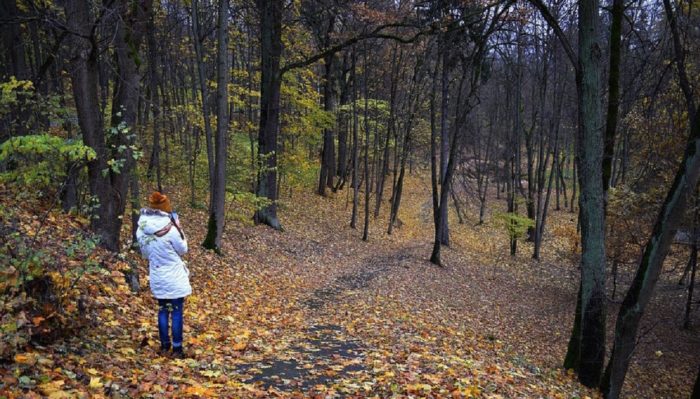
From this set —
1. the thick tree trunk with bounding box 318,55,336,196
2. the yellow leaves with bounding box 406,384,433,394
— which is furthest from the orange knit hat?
the thick tree trunk with bounding box 318,55,336,196

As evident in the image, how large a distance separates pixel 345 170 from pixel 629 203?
19.2 m

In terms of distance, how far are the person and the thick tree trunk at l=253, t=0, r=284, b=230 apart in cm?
957

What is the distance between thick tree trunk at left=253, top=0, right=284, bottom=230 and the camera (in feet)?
50.1

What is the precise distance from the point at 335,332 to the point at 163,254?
12.4 ft

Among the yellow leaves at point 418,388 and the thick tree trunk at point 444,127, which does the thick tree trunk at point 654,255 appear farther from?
the thick tree trunk at point 444,127

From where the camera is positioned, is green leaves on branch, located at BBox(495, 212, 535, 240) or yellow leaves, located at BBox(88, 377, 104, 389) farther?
green leaves on branch, located at BBox(495, 212, 535, 240)

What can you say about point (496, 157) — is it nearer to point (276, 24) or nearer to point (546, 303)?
point (546, 303)

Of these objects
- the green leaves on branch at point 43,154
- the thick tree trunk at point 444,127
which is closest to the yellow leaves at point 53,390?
the green leaves on branch at point 43,154

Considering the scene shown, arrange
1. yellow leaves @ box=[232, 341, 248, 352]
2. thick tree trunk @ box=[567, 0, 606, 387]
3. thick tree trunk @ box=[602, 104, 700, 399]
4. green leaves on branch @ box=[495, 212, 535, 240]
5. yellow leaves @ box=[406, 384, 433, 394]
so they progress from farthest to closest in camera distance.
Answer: green leaves on branch @ box=[495, 212, 535, 240] < thick tree trunk @ box=[567, 0, 606, 387] < yellow leaves @ box=[232, 341, 248, 352] < thick tree trunk @ box=[602, 104, 700, 399] < yellow leaves @ box=[406, 384, 433, 394]

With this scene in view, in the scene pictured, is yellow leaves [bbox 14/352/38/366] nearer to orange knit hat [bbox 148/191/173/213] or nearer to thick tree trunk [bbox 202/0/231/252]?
orange knit hat [bbox 148/191/173/213]

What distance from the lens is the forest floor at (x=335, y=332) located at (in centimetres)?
455

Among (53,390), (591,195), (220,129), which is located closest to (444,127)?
(220,129)

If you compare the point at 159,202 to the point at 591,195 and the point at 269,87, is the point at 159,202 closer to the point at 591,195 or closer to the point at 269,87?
the point at 591,195

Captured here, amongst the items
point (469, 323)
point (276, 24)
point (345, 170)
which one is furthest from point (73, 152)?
point (345, 170)
